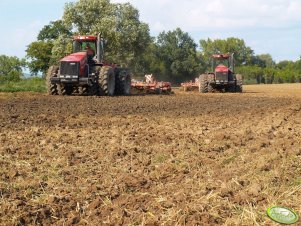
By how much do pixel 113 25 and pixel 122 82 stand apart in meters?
27.0

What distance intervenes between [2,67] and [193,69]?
37.8 metres

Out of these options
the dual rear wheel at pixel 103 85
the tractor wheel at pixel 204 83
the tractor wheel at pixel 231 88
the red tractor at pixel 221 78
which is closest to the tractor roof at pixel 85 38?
the dual rear wheel at pixel 103 85

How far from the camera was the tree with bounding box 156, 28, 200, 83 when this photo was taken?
8162cm

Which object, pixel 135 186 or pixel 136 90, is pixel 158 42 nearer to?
pixel 136 90

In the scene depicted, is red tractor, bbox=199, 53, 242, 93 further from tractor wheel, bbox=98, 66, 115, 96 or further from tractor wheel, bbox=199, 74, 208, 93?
tractor wheel, bbox=98, 66, 115, 96

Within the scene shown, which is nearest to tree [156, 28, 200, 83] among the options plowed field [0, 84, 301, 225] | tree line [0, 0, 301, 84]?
tree line [0, 0, 301, 84]

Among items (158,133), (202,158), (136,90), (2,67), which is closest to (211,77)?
(136,90)

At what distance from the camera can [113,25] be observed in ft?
157

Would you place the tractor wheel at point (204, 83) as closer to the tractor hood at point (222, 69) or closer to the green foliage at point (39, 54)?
the tractor hood at point (222, 69)

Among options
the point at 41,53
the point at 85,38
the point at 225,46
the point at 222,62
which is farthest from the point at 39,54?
the point at 225,46

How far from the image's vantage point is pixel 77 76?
19.5m

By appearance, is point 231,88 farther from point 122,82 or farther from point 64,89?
point 64,89

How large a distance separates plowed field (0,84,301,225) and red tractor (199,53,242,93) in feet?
63.7

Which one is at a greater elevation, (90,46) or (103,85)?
(90,46)
